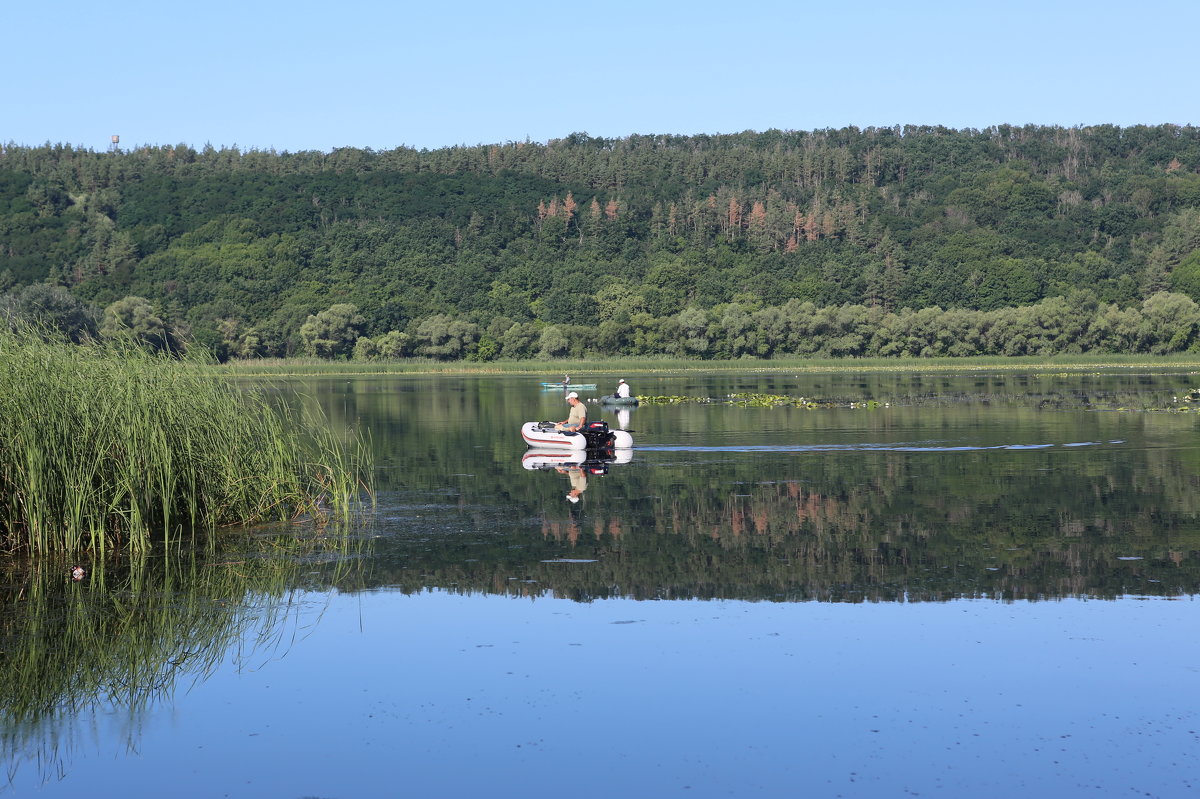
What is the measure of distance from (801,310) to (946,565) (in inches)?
4386

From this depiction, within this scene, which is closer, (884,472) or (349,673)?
(349,673)

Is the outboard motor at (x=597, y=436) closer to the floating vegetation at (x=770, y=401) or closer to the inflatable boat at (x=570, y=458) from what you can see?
the inflatable boat at (x=570, y=458)

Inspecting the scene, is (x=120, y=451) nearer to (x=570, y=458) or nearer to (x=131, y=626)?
(x=131, y=626)

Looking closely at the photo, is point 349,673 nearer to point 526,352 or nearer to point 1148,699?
point 1148,699

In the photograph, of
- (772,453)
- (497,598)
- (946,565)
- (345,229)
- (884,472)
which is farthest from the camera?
(345,229)

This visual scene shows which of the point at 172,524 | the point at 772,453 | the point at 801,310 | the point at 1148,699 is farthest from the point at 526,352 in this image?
the point at 1148,699

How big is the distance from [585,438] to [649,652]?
19024 mm

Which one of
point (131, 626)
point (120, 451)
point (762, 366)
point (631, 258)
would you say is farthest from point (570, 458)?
point (631, 258)

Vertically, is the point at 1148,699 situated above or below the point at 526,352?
above

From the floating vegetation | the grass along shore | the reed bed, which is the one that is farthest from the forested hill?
the reed bed

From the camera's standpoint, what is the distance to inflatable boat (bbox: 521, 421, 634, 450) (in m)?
30.6

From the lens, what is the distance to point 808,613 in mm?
13148

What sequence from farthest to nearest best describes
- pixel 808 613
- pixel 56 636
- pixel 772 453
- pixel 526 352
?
pixel 526 352
pixel 772 453
pixel 808 613
pixel 56 636

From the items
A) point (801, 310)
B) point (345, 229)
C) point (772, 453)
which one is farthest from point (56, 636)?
point (345, 229)
